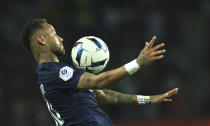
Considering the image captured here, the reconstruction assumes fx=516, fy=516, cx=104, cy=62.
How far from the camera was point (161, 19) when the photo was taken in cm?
1160

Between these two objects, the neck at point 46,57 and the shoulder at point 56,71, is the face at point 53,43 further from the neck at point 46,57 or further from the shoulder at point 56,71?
the shoulder at point 56,71

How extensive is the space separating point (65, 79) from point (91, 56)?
0.44m

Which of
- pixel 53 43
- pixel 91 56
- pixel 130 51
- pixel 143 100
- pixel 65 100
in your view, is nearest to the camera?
pixel 65 100

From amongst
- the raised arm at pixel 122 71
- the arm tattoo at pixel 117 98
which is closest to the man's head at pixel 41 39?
the raised arm at pixel 122 71

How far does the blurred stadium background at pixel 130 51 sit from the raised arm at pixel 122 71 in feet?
15.5

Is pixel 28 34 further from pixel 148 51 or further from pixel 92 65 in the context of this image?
pixel 148 51

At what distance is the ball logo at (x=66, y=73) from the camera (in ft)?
16.9

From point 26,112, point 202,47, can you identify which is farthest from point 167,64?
point 26,112

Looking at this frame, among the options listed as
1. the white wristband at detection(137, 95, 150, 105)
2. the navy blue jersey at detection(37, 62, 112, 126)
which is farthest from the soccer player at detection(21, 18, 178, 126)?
the white wristband at detection(137, 95, 150, 105)

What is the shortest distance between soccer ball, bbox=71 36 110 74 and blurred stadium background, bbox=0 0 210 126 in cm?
432

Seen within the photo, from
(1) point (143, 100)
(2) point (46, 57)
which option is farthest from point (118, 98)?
(2) point (46, 57)

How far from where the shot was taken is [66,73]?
5.18 m

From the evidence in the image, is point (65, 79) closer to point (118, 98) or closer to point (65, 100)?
point (65, 100)

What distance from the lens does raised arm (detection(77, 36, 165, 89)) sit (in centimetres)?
485
